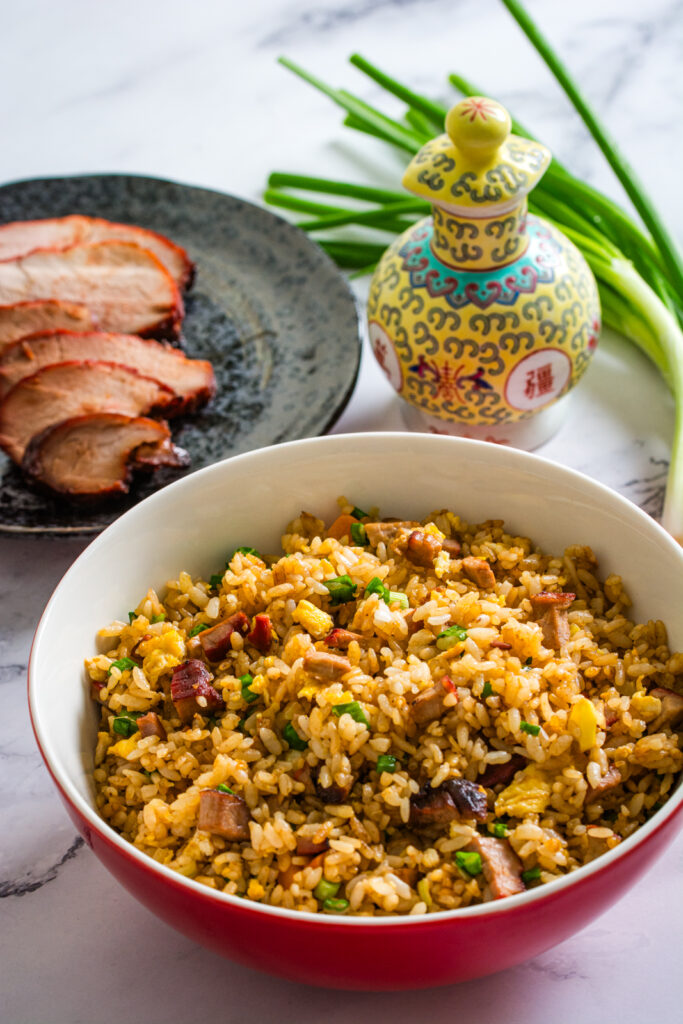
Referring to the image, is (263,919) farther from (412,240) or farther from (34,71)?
(34,71)

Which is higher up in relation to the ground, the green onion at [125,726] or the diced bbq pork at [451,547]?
the diced bbq pork at [451,547]

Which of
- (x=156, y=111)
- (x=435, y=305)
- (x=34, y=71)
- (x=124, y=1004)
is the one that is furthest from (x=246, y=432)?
(x=34, y=71)

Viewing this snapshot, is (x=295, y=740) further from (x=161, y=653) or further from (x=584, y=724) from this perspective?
(x=584, y=724)

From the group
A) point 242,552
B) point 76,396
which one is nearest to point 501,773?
point 242,552

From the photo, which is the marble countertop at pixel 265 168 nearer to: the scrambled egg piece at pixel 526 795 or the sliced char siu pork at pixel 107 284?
the scrambled egg piece at pixel 526 795

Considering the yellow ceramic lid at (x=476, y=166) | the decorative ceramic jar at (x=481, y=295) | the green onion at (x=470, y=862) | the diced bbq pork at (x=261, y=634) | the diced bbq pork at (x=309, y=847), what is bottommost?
the diced bbq pork at (x=309, y=847)

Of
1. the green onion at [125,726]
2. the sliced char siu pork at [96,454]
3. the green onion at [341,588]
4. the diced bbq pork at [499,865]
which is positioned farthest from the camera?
the sliced char siu pork at [96,454]

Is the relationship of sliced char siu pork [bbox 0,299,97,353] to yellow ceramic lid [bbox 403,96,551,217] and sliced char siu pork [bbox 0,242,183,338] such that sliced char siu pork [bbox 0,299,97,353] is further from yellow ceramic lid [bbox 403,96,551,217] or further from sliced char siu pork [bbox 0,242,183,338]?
yellow ceramic lid [bbox 403,96,551,217]

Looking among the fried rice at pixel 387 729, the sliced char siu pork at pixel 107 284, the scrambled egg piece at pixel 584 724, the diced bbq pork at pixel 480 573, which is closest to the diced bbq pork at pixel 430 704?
the fried rice at pixel 387 729
